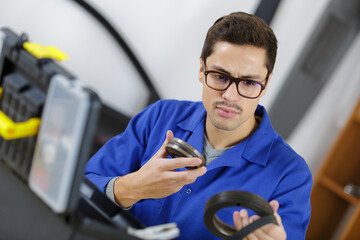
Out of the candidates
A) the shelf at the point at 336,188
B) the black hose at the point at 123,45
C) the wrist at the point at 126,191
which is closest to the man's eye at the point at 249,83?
the wrist at the point at 126,191

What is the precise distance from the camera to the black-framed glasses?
1.27 meters

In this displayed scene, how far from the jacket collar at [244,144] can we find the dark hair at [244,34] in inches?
7.5

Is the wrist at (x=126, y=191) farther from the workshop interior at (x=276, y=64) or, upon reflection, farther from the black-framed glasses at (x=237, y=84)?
the workshop interior at (x=276, y=64)

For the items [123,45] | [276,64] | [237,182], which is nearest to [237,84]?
[237,182]

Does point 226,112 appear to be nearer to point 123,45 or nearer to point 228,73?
point 228,73

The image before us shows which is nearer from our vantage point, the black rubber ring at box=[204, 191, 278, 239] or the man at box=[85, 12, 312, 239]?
the black rubber ring at box=[204, 191, 278, 239]

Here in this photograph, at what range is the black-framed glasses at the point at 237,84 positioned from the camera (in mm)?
1270

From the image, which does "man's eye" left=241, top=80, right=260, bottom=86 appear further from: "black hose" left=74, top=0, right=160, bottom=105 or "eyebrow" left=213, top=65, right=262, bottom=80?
"black hose" left=74, top=0, right=160, bottom=105

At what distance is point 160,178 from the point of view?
1046 millimetres

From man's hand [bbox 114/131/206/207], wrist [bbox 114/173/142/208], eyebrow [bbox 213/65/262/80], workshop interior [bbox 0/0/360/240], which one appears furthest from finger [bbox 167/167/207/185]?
workshop interior [bbox 0/0/360/240]

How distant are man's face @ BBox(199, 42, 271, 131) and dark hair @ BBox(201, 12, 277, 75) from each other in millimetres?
17

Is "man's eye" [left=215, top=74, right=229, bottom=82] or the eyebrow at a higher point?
the eyebrow

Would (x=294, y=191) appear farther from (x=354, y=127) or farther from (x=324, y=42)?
(x=354, y=127)

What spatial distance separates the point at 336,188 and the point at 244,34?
2.12 metres
